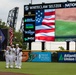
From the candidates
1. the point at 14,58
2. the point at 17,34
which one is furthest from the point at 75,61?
the point at 17,34

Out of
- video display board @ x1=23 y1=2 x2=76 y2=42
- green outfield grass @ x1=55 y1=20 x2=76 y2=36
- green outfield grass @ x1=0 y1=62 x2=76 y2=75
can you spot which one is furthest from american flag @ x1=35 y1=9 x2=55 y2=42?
green outfield grass @ x1=0 y1=62 x2=76 y2=75

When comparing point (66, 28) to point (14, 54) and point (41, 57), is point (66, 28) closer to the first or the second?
point (41, 57)

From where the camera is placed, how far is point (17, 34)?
9362 cm

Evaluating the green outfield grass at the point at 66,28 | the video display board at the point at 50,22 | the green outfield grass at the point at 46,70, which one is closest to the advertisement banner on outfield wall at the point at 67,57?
the video display board at the point at 50,22

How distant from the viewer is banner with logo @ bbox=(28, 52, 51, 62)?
137 ft

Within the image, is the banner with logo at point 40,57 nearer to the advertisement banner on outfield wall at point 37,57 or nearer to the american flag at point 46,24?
the advertisement banner on outfield wall at point 37,57

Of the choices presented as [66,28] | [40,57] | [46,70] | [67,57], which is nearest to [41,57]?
[40,57]

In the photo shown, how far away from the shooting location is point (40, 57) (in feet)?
138

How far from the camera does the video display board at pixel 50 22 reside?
3953 cm

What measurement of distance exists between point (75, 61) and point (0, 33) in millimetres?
11831

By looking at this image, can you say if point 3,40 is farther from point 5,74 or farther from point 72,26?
point 5,74

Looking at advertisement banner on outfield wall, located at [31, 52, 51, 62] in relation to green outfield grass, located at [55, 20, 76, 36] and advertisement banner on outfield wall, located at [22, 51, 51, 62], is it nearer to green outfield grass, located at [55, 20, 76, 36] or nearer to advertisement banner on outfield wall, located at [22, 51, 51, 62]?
advertisement banner on outfield wall, located at [22, 51, 51, 62]

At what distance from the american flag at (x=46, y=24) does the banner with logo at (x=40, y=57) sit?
7.81ft

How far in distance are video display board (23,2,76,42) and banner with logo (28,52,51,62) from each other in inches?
85.8
